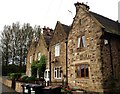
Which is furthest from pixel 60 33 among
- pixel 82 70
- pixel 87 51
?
pixel 82 70

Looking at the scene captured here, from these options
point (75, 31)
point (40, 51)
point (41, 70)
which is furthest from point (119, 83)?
point (40, 51)

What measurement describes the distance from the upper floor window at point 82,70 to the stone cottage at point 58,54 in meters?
2.75

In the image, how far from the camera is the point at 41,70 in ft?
98.4

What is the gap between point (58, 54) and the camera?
26.9m

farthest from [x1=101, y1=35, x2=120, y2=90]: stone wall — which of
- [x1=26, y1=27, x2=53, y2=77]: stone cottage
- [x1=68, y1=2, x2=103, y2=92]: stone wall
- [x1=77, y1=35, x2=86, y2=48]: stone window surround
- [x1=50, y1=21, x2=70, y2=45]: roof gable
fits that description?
[x1=26, y1=27, x2=53, y2=77]: stone cottage

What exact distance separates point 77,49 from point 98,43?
361 cm

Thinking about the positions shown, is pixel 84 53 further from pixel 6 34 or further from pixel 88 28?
pixel 6 34

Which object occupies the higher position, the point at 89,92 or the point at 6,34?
the point at 6,34

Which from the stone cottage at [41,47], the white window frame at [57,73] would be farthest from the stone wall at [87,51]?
the stone cottage at [41,47]

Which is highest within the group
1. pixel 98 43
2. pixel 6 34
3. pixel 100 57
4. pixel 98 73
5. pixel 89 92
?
pixel 6 34

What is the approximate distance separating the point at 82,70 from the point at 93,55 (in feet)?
7.86

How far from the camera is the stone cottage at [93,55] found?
19031mm

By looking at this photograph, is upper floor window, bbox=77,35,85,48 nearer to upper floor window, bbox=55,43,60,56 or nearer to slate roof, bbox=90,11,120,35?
slate roof, bbox=90,11,120,35

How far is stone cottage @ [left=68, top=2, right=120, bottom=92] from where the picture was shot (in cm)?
1903
